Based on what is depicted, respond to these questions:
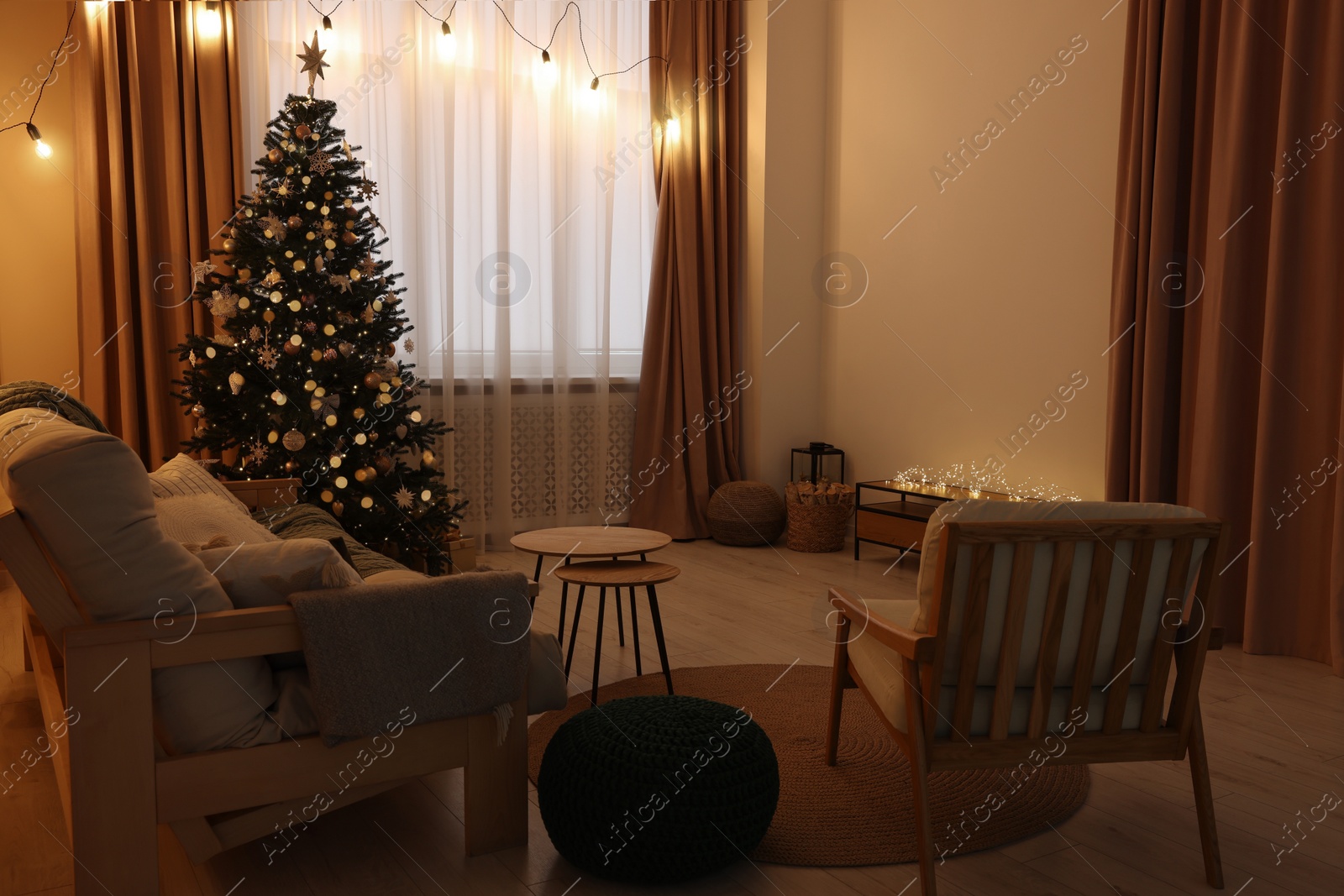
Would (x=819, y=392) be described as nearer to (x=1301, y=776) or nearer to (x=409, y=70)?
(x=409, y=70)

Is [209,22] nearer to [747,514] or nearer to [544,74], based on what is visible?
[544,74]

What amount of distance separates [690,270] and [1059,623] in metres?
4.09

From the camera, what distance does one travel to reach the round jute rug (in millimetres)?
2109

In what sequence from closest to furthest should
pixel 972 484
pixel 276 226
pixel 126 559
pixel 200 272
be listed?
pixel 126 559, pixel 276 226, pixel 200 272, pixel 972 484

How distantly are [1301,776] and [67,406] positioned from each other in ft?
11.2

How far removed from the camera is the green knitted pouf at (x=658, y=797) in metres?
1.91

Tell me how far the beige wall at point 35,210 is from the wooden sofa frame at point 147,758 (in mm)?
3192

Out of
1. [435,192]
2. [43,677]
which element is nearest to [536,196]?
[435,192]

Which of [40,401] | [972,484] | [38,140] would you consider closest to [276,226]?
[38,140]

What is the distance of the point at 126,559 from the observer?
167 centimetres

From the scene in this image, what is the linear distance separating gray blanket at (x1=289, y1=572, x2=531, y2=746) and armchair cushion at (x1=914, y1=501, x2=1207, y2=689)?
0.85m

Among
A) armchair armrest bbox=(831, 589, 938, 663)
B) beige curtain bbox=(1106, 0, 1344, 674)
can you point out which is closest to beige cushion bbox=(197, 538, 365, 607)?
armchair armrest bbox=(831, 589, 938, 663)

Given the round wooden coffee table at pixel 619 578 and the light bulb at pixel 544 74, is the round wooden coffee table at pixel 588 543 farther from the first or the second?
the light bulb at pixel 544 74

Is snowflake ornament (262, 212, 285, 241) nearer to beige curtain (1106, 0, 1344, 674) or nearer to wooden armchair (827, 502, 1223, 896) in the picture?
wooden armchair (827, 502, 1223, 896)
